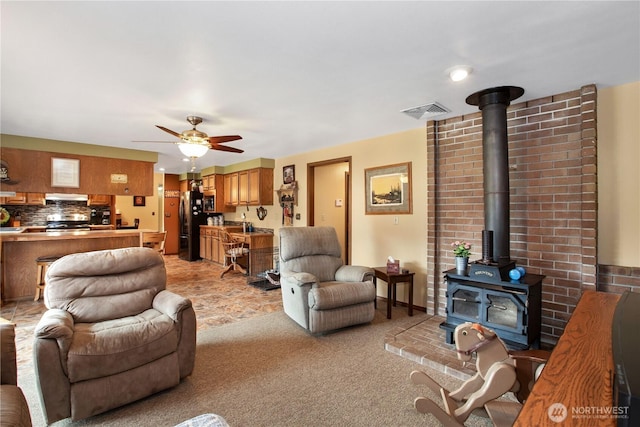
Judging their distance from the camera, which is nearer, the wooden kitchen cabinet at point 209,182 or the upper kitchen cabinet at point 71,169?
the upper kitchen cabinet at point 71,169

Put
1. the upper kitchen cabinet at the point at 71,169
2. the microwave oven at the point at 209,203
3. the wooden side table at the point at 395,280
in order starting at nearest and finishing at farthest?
the wooden side table at the point at 395,280, the upper kitchen cabinet at the point at 71,169, the microwave oven at the point at 209,203

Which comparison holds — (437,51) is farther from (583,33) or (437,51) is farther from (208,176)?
(208,176)

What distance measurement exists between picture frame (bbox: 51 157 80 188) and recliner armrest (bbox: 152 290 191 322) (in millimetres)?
3537

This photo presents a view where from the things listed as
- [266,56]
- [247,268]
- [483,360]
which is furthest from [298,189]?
[483,360]

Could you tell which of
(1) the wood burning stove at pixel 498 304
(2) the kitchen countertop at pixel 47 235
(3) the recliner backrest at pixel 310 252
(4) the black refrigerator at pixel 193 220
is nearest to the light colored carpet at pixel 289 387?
(1) the wood burning stove at pixel 498 304

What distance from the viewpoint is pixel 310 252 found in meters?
3.75

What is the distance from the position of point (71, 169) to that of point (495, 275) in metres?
5.90

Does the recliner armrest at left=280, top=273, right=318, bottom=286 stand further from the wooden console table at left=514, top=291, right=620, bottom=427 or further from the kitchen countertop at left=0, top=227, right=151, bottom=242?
the kitchen countertop at left=0, top=227, right=151, bottom=242

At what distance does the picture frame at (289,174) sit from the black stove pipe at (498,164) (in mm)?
3624

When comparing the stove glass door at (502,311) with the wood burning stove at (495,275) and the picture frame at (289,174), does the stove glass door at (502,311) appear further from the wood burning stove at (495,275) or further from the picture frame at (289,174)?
the picture frame at (289,174)

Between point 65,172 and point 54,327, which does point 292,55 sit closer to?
point 54,327

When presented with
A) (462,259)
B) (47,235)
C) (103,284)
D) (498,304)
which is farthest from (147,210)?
(498,304)

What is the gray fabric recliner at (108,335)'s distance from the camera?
1.76 metres

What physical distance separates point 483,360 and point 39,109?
460 cm
